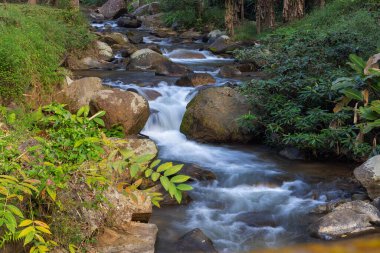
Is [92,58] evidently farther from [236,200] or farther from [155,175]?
[155,175]

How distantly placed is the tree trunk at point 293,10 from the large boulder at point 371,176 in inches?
584

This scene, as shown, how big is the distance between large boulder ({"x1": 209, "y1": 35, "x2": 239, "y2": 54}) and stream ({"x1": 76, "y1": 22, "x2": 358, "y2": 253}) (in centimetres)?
818

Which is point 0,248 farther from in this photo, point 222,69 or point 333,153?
point 222,69

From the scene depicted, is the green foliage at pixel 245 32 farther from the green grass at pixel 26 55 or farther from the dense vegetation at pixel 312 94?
the green grass at pixel 26 55

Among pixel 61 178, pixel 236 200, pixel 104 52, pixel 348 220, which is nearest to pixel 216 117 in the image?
pixel 236 200

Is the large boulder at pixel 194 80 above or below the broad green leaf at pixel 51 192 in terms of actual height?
below

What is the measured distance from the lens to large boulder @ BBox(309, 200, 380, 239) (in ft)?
18.4

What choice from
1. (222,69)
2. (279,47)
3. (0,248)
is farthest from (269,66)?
(0,248)

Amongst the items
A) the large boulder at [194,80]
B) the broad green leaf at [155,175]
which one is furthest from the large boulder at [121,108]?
the broad green leaf at [155,175]

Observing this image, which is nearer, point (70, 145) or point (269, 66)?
point (70, 145)

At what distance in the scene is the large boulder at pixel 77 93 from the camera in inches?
360

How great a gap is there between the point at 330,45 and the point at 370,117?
312 centimetres

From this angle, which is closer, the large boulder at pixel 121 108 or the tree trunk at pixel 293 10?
the large boulder at pixel 121 108

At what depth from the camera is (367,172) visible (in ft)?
21.6
